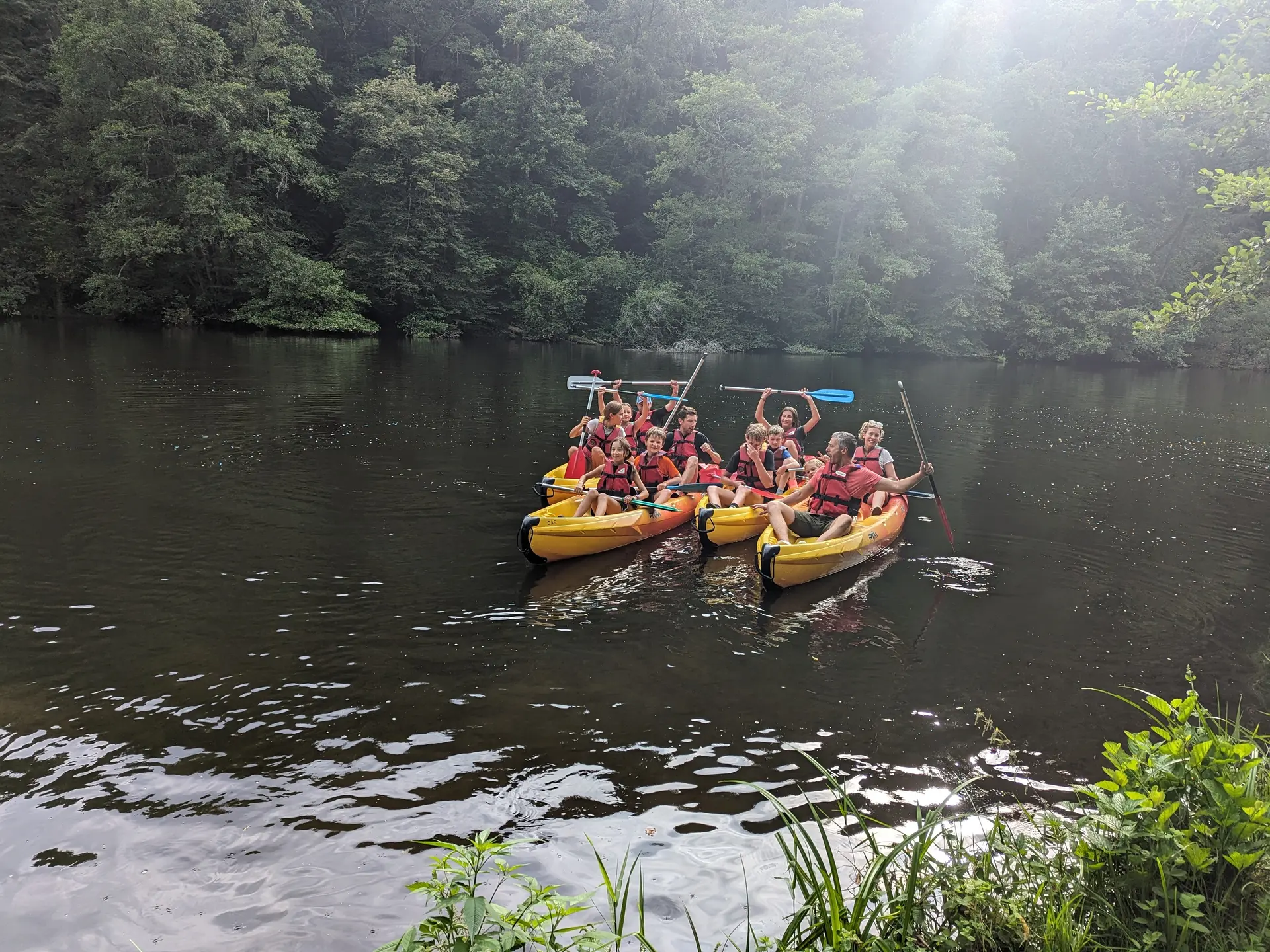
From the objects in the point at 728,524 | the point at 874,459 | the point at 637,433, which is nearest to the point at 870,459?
the point at 874,459

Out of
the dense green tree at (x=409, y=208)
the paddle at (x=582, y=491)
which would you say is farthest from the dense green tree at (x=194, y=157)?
the paddle at (x=582, y=491)

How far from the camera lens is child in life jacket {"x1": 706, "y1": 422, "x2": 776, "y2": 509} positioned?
9.12m

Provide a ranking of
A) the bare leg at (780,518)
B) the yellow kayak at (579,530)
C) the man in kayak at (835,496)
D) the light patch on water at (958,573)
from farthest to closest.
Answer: the man in kayak at (835,496) → the bare leg at (780,518) → the light patch on water at (958,573) → the yellow kayak at (579,530)

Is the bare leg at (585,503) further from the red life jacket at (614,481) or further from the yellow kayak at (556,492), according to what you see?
the yellow kayak at (556,492)

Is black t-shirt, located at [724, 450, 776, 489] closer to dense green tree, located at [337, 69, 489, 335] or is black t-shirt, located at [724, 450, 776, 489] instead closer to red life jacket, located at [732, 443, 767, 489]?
red life jacket, located at [732, 443, 767, 489]

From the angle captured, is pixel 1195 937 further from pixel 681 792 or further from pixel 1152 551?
pixel 1152 551

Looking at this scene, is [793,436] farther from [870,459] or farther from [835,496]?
[835,496]

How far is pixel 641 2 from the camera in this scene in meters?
34.5

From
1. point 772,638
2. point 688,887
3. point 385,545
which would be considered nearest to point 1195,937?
point 688,887

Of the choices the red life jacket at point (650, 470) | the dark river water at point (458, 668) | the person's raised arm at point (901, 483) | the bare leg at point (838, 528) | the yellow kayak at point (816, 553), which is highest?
the person's raised arm at point (901, 483)

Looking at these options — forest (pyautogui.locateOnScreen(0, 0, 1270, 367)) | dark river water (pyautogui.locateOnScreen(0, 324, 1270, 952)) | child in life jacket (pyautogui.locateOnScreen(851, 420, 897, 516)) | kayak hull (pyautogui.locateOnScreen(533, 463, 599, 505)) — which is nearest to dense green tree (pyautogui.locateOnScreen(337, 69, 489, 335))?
forest (pyautogui.locateOnScreen(0, 0, 1270, 367))

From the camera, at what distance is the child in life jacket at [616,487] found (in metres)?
8.27

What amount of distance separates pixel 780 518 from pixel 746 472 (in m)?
1.71

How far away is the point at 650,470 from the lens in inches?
371
